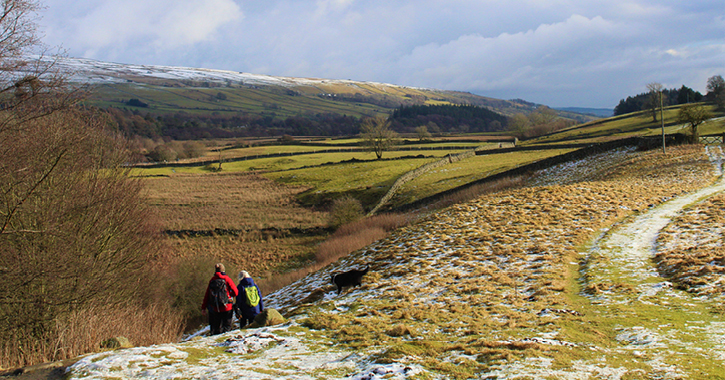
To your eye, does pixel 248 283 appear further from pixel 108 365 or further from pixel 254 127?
pixel 254 127

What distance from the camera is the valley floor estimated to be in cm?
686

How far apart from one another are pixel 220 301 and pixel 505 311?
6997 millimetres

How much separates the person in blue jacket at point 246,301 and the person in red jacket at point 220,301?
188mm

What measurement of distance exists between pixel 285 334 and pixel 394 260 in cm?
778

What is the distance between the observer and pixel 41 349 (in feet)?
29.0

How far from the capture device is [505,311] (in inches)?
397

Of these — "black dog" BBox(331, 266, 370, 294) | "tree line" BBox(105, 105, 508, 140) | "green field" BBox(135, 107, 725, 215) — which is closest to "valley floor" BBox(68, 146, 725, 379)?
"black dog" BBox(331, 266, 370, 294)

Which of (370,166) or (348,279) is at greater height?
(370,166)

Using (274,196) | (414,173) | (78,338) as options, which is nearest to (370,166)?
(414,173)

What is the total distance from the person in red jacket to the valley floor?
2.31 feet

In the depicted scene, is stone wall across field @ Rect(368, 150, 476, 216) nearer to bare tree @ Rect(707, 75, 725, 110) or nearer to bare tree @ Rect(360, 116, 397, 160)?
bare tree @ Rect(360, 116, 397, 160)

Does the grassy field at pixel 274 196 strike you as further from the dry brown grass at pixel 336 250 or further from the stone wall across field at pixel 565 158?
the stone wall across field at pixel 565 158

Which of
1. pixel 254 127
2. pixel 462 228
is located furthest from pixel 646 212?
pixel 254 127

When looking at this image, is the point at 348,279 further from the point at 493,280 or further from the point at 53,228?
the point at 53,228
